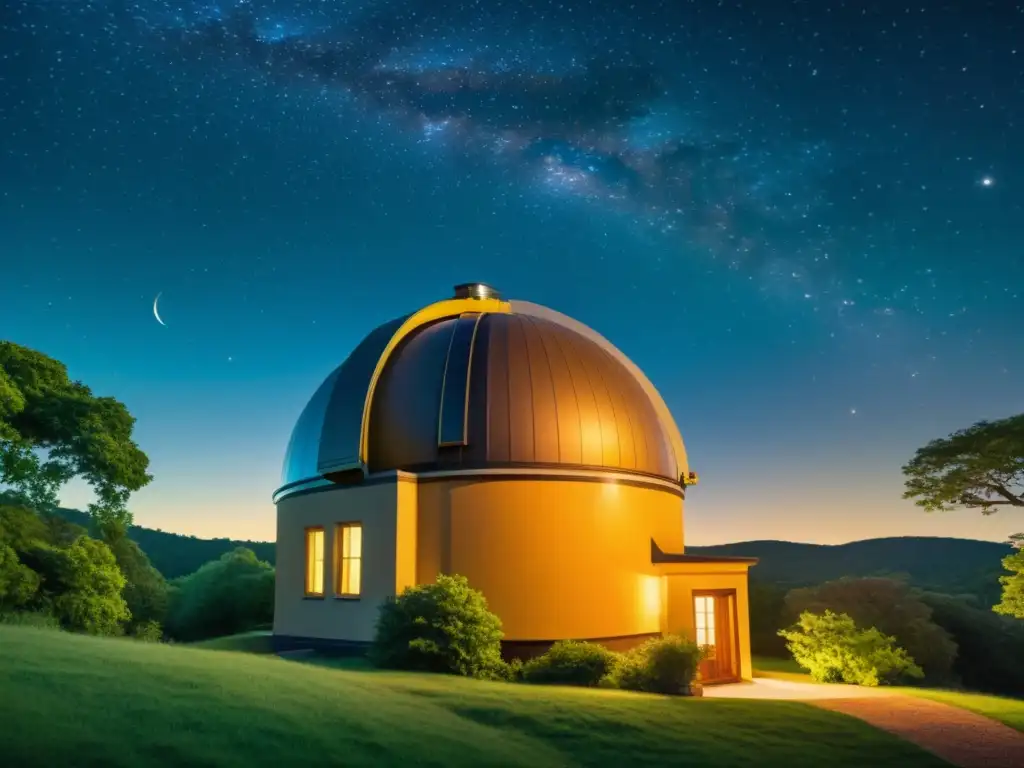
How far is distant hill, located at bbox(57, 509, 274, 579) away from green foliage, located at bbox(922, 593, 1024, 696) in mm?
49723

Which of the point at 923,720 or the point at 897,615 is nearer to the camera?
the point at 923,720

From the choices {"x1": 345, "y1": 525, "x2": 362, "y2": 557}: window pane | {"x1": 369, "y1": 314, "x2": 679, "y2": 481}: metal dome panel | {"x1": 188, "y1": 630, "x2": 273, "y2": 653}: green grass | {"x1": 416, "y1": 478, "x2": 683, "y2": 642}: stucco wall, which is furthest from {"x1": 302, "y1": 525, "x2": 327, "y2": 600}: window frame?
{"x1": 416, "y1": 478, "x2": 683, "y2": 642}: stucco wall

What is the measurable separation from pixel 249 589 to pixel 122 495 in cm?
1484

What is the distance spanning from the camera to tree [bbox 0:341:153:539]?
22.8 m

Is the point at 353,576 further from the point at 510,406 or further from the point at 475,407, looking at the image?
the point at 510,406

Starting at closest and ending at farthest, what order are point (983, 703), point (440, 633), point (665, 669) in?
point (665, 669) → point (440, 633) → point (983, 703)

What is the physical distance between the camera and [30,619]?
67.8 feet

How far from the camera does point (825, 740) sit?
13844mm

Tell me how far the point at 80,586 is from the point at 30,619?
5.52 ft

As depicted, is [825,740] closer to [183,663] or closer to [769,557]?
[183,663]

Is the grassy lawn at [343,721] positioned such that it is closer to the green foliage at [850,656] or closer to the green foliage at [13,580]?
the green foliage at [13,580]

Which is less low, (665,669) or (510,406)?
(510,406)

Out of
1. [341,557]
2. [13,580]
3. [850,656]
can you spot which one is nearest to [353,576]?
[341,557]

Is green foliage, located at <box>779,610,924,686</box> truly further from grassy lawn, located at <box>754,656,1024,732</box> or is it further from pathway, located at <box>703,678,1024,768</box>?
pathway, located at <box>703,678,1024,768</box>
